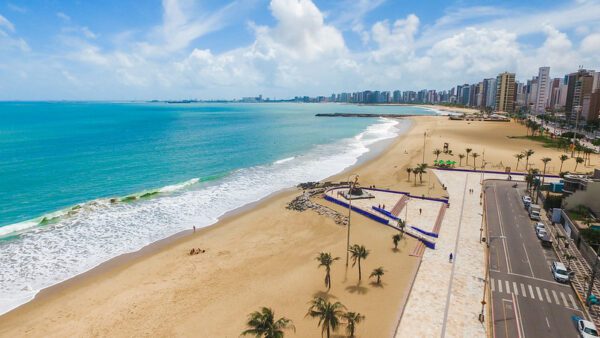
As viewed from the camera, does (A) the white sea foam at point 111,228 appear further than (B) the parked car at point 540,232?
No

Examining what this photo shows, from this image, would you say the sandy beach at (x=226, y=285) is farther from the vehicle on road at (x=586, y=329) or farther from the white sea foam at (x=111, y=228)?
the vehicle on road at (x=586, y=329)

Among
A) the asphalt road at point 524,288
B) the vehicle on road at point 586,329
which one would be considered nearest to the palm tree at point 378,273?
the asphalt road at point 524,288

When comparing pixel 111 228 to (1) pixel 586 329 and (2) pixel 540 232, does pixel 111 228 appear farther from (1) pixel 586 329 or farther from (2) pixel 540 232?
(2) pixel 540 232

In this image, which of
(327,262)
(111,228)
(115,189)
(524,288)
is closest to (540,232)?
(524,288)

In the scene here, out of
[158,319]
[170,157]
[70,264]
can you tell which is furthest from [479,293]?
[170,157]

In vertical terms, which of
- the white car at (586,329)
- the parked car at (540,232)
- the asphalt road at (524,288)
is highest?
the parked car at (540,232)

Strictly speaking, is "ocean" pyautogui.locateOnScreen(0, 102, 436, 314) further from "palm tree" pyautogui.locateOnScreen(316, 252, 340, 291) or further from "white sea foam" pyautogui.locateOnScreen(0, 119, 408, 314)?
"palm tree" pyautogui.locateOnScreen(316, 252, 340, 291)
